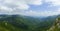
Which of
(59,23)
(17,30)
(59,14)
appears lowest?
Result: (17,30)

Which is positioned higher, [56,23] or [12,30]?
[56,23]

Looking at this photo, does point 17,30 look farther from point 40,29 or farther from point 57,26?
point 57,26

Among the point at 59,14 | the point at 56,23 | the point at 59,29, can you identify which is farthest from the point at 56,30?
the point at 59,14

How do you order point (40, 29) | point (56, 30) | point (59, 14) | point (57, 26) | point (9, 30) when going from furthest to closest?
point (40, 29) → point (9, 30) → point (59, 14) → point (57, 26) → point (56, 30)

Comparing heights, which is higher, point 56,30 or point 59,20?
point 59,20

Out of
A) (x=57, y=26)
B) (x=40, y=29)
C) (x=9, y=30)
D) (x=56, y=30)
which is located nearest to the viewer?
(x=56, y=30)

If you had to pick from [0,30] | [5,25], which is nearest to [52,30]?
[0,30]

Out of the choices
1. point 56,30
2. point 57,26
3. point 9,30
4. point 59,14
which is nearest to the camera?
point 56,30

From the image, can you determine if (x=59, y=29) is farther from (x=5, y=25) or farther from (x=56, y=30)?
(x=5, y=25)

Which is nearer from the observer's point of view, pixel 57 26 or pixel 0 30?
pixel 57 26
